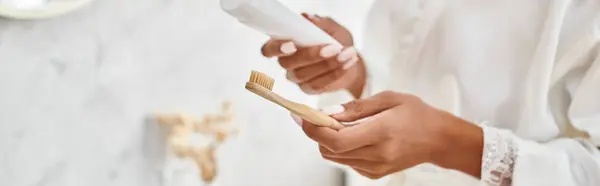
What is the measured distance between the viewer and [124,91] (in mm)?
992

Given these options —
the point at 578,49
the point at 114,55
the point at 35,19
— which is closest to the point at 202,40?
the point at 114,55

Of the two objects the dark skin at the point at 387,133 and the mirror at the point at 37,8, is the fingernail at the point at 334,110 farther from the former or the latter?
the mirror at the point at 37,8

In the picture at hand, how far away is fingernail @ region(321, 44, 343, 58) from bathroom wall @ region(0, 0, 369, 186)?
0.97ft

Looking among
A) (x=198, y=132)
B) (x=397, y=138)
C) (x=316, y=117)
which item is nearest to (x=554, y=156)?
(x=397, y=138)

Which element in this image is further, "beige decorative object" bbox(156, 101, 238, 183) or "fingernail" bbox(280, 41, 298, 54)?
"beige decorative object" bbox(156, 101, 238, 183)

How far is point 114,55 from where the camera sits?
0.96 m

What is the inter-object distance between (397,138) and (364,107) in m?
0.05

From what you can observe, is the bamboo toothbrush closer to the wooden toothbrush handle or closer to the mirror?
the wooden toothbrush handle

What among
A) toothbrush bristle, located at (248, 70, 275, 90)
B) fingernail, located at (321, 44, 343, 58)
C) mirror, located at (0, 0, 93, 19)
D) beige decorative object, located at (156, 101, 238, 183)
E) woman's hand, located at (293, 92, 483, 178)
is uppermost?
toothbrush bristle, located at (248, 70, 275, 90)

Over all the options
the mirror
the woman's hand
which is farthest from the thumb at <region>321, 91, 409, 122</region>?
the mirror

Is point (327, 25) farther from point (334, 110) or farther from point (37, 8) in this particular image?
point (37, 8)

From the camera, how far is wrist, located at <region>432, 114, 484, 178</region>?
2.68 ft

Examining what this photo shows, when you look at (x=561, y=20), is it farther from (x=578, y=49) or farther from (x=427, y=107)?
(x=427, y=107)

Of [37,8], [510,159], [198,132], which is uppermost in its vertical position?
[37,8]
